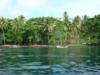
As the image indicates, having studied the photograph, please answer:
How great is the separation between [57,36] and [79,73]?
118 m

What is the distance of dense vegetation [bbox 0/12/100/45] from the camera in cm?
15262

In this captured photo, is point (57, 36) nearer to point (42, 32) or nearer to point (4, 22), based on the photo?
point (42, 32)

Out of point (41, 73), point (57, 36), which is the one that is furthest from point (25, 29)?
point (41, 73)

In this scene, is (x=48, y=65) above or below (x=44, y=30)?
Result: below

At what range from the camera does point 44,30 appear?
15488 cm

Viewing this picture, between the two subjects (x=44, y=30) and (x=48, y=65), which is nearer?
(x=48, y=65)

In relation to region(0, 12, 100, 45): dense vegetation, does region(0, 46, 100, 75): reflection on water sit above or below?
below

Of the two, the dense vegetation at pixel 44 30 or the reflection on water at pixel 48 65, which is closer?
the reflection on water at pixel 48 65

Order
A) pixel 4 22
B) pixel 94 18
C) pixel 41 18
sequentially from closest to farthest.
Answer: pixel 4 22 → pixel 41 18 → pixel 94 18

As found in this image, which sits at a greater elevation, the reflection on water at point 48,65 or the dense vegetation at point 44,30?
the dense vegetation at point 44,30

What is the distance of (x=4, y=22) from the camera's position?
150 m

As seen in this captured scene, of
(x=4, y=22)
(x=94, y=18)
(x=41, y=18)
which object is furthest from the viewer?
(x=94, y=18)

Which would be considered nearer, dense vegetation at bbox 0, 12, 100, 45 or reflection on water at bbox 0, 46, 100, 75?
reflection on water at bbox 0, 46, 100, 75

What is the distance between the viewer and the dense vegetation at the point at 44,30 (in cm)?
15262
